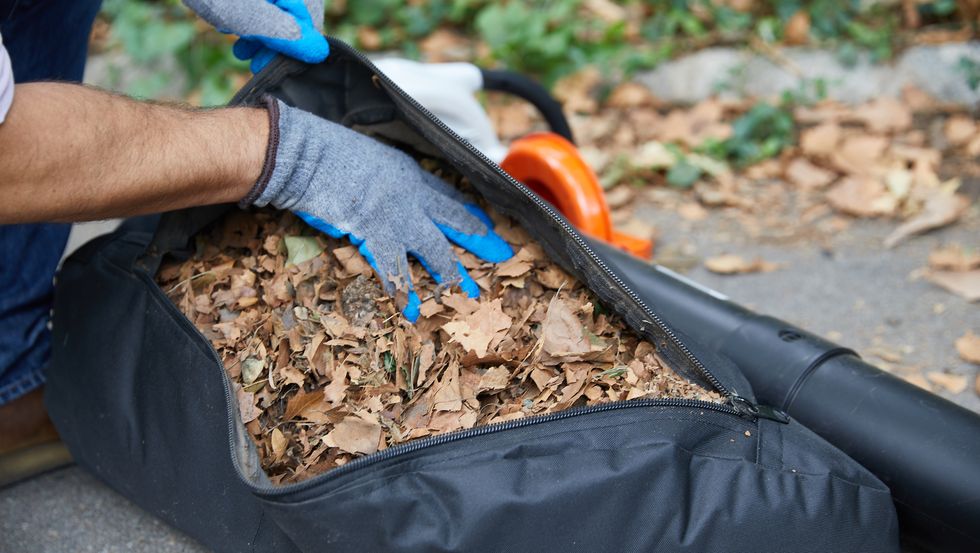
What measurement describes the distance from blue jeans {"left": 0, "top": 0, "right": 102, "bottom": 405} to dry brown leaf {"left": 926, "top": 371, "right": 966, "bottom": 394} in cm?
189

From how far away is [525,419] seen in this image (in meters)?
1.19

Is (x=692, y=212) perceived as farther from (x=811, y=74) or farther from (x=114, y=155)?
(x=114, y=155)

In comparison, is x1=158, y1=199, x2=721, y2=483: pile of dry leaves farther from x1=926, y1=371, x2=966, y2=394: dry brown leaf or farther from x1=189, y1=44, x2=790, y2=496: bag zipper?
x1=926, y1=371, x2=966, y2=394: dry brown leaf

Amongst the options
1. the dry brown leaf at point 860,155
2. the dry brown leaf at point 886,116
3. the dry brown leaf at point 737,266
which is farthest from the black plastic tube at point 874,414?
the dry brown leaf at point 886,116

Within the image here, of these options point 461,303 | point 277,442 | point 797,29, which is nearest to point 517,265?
point 461,303

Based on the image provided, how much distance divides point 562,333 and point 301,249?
20.0 inches

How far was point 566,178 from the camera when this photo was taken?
1957mm

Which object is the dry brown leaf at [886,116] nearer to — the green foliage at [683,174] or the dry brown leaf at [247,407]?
the green foliage at [683,174]

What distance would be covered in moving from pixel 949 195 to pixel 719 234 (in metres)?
0.65

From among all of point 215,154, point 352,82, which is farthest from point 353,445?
point 352,82

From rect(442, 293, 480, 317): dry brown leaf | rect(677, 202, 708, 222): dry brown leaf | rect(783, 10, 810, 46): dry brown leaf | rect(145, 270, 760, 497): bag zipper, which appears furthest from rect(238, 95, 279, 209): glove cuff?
rect(783, 10, 810, 46): dry brown leaf

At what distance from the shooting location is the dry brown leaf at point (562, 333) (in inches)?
54.4

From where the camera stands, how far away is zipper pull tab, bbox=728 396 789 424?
1.28 metres

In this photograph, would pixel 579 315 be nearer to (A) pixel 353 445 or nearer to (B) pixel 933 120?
(A) pixel 353 445
